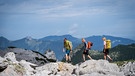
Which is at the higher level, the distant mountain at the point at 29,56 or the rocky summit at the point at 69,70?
the rocky summit at the point at 69,70

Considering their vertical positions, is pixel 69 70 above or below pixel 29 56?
above

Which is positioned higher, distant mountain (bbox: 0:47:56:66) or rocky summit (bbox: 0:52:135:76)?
rocky summit (bbox: 0:52:135:76)

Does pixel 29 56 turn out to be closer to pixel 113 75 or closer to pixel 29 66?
pixel 29 66

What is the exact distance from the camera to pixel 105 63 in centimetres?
2634

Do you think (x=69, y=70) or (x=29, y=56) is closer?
(x=69, y=70)

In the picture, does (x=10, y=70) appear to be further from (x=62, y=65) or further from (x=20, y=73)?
(x=62, y=65)

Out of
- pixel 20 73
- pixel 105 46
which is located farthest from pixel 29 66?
pixel 105 46

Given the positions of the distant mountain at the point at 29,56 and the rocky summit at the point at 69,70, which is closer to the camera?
the rocky summit at the point at 69,70

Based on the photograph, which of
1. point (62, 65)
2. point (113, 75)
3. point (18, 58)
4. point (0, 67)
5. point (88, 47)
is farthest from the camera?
point (18, 58)

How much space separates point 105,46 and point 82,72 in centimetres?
900

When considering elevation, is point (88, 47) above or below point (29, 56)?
above

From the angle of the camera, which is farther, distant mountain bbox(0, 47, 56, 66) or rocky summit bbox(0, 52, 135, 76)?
distant mountain bbox(0, 47, 56, 66)

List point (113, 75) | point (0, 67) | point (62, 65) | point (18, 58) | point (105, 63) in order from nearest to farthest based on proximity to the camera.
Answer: point (113, 75) → point (0, 67) → point (105, 63) → point (62, 65) → point (18, 58)

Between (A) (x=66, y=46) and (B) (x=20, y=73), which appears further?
(A) (x=66, y=46)
